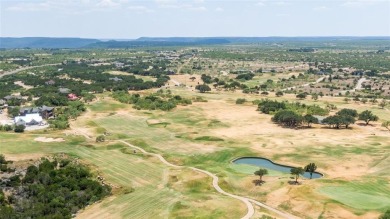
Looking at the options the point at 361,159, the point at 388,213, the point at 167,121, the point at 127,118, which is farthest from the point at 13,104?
the point at 388,213

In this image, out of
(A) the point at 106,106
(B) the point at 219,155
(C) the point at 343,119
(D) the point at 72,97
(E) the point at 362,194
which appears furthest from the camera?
(D) the point at 72,97

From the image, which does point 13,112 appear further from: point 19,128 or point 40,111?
point 19,128

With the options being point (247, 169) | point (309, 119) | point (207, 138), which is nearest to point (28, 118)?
point (207, 138)

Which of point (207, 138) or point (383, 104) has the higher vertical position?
point (207, 138)

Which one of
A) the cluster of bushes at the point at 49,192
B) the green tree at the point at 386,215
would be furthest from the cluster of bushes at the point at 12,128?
the green tree at the point at 386,215

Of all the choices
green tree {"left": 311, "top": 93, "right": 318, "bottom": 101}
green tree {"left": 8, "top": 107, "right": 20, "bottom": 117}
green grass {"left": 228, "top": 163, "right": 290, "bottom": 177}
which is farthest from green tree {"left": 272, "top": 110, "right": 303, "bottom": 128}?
green tree {"left": 8, "top": 107, "right": 20, "bottom": 117}

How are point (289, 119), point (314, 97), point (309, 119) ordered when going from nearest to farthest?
point (309, 119)
point (289, 119)
point (314, 97)

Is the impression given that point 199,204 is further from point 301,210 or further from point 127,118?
point 127,118
